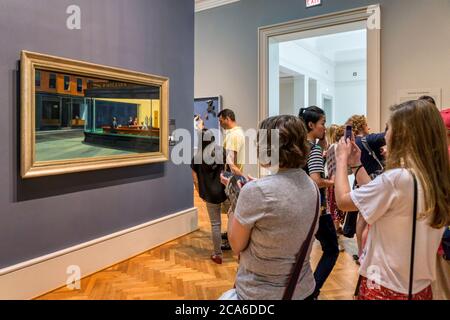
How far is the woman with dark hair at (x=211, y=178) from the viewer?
11.9ft

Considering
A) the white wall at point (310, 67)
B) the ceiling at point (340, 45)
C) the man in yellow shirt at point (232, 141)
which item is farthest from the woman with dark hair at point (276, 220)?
the ceiling at point (340, 45)

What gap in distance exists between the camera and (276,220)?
130 centimetres

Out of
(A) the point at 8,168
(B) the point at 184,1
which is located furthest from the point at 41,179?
(B) the point at 184,1

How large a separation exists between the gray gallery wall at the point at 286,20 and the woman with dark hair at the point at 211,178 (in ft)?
8.24

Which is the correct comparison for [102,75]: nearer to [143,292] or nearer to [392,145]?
[143,292]

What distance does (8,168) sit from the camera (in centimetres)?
268

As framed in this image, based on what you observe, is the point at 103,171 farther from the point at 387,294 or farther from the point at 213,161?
the point at 387,294

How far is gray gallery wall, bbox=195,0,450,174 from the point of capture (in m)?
4.46

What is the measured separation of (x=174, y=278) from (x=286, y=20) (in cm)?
434

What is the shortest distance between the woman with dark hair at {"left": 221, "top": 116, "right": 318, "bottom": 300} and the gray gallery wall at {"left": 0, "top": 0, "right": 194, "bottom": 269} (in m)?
2.15

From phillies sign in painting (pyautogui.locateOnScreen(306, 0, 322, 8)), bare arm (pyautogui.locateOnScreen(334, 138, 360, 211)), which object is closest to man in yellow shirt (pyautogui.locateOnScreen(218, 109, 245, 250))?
phillies sign in painting (pyautogui.locateOnScreen(306, 0, 322, 8))

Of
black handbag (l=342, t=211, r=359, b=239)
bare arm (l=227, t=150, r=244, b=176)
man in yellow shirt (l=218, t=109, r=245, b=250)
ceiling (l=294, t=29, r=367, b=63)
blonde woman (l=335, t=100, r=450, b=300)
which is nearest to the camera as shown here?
blonde woman (l=335, t=100, r=450, b=300)

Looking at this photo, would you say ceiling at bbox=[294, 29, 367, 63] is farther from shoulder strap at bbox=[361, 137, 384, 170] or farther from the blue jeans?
the blue jeans

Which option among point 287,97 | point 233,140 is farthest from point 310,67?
point 233,140
